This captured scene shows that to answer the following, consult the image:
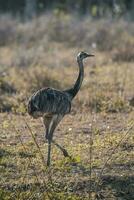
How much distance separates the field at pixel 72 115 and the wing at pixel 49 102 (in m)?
0.27

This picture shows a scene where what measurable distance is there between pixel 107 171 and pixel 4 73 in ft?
25.6

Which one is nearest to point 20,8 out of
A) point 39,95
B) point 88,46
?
point 88,46

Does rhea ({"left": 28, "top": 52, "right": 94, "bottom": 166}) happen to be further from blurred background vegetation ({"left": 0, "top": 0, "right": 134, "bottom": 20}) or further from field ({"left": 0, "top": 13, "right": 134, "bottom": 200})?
blurred background vegetation ({"left": 0, "top": 0, "right": 134, "bottom": 20})

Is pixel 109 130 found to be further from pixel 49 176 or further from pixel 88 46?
pixel 88 46

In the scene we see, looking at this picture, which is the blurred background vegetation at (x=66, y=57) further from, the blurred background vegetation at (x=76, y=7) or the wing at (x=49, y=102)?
the wing at (x=49, y=102)

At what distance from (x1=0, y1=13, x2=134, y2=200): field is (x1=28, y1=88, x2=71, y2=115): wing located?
274 mm

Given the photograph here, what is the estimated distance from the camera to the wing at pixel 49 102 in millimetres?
9109

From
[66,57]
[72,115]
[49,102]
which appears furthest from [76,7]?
[49,102]

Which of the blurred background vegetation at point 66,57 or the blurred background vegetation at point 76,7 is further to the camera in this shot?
the blurred background vegetation at point 76,7

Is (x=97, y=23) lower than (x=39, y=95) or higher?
lower

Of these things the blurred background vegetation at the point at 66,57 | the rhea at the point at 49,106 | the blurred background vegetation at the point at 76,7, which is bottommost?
the blurred background vegetation at the point at 76,7

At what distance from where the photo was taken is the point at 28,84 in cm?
1534

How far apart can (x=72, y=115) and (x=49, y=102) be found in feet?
11.7

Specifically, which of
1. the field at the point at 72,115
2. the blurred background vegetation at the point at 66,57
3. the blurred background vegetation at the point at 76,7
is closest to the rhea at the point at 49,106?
the field at the point at 72,115
